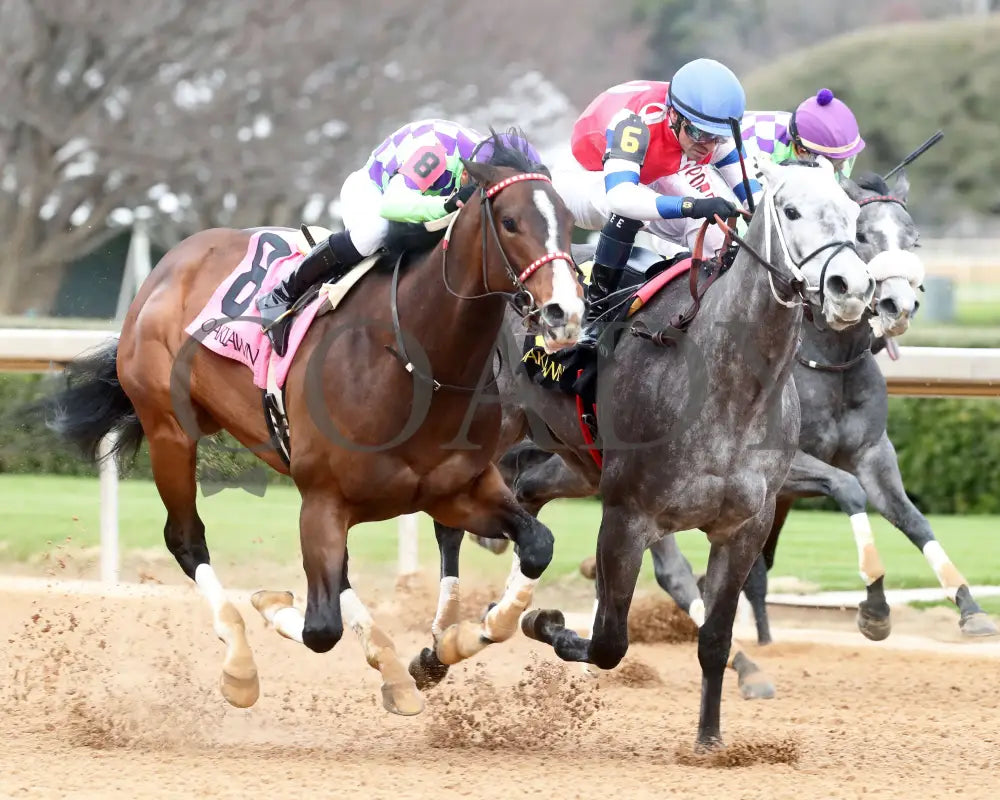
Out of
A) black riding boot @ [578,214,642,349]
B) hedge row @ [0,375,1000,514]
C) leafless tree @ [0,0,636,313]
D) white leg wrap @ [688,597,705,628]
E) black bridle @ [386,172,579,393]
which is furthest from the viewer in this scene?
leafless tree @ [0,0,636,313]

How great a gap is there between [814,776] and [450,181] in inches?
81.5

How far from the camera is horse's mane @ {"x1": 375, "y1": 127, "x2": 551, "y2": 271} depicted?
14.7 ft

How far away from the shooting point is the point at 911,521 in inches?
239

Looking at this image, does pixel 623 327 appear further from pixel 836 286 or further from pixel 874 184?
pixel 874 184

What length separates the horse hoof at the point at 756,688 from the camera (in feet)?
19.5

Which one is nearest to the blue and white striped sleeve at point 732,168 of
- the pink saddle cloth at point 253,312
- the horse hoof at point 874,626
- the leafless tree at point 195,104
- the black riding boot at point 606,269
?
the black riding boot at point 606,269

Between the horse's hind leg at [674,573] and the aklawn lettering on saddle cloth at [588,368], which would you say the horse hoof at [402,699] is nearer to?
the aklawn lettering on saddle cloth at [588,368]

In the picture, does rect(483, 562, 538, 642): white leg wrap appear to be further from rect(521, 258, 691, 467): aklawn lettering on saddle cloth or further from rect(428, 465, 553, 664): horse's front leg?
rect(521, 258, 691, 467): aklawn lettering on saddle cloth

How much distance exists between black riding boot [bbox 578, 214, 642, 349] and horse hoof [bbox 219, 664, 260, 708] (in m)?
1.51

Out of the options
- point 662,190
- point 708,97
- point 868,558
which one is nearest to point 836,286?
point 708,97

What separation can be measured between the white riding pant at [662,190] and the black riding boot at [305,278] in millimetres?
771

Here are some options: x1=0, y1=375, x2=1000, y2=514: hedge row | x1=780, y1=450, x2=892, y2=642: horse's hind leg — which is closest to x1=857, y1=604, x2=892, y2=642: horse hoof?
x1=780, y1=450, x2=892, y2=642: horse's hind leg

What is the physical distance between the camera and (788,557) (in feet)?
28.2

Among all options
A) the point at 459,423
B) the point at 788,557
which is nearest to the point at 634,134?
the point at 459,423
